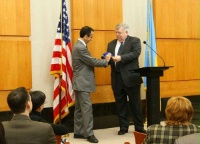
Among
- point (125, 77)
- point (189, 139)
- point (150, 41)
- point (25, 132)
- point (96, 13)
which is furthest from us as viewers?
point (150, 41)

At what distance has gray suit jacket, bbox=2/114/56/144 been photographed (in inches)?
88.7

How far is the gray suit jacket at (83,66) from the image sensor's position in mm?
5262

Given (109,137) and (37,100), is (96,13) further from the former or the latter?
(37,100)

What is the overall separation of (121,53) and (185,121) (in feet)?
10.5

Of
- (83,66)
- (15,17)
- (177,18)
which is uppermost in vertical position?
(177,18)

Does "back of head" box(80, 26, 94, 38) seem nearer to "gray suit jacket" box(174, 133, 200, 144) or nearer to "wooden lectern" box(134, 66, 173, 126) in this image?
"wooden lectern" box(134, 66, 173, 126)

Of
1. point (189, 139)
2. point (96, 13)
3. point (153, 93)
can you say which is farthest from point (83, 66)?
point (189, 139)

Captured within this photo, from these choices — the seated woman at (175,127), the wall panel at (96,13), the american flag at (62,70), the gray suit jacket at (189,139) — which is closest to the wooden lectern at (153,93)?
the american flag at (62,70)

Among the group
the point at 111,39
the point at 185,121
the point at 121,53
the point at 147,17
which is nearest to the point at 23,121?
the point at 185,121

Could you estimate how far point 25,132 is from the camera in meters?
2.25

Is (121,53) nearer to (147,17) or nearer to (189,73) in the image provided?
(147,17)

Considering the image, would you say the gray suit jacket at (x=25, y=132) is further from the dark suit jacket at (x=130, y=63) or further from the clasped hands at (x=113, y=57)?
the dark suit jacket at (x=130, y=63)

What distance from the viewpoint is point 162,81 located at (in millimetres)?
6789

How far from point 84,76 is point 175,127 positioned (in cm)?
295
